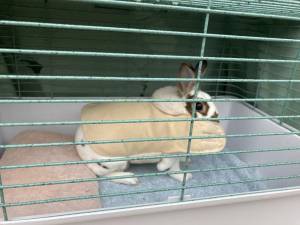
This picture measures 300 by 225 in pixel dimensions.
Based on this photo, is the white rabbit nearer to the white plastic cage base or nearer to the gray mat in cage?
the gray mat in cage

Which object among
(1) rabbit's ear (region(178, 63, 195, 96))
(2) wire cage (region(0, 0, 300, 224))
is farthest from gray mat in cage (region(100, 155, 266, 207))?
(1) rabbit's ear (region(178, 63, 195, 96))

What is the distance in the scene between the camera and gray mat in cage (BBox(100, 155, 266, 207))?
1065 mm

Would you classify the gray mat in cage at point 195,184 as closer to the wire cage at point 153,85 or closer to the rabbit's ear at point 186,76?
the wire cage at point 153,85

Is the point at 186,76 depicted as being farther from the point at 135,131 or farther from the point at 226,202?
the point at 226,202

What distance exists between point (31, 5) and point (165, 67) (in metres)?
0.66

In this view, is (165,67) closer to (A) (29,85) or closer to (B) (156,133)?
(B) (156,133)

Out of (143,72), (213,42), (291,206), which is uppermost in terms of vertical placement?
(213,42)

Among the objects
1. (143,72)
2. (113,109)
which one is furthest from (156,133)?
(143,72)

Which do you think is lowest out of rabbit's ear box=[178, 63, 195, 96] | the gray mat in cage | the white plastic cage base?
the gray mat in cage

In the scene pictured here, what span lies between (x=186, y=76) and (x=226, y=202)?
0.43 m

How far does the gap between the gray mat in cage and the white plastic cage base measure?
0.31 ft

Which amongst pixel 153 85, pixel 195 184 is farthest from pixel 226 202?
pixel 153 85

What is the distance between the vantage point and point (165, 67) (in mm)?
1559

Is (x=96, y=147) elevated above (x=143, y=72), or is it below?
below
